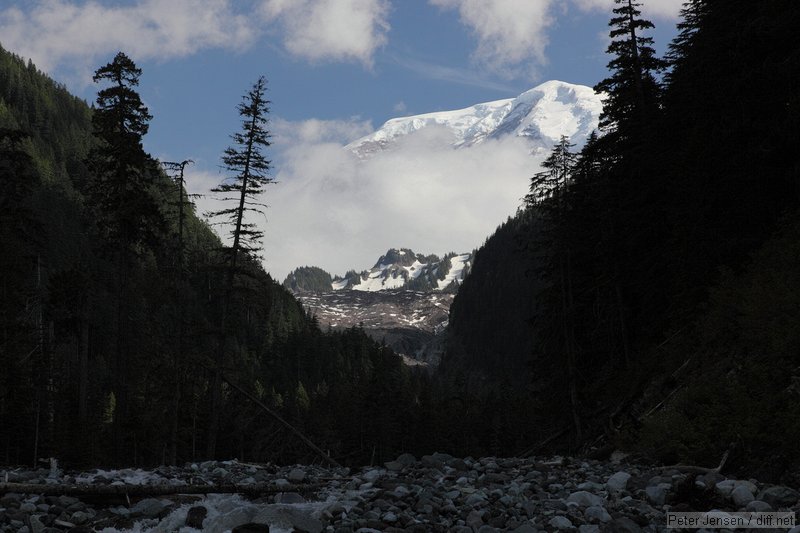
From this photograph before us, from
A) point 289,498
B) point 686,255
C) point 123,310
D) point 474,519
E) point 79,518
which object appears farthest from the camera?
point 123,310

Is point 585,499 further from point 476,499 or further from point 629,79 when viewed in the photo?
point 629,79

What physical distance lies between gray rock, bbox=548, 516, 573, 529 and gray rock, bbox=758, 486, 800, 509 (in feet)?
8.26

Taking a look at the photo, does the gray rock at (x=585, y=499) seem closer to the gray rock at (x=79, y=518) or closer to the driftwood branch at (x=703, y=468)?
the driftwood branch at (x=703, y=468)

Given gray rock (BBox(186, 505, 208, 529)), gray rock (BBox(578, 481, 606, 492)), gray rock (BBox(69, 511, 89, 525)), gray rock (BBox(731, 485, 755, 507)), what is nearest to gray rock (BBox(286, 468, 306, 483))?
gray rock (BBox(186, 505, 208, 529))

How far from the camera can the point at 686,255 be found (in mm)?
19984

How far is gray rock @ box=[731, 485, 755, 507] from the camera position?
730 cm

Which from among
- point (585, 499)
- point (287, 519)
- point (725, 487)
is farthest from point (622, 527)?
point (287, 519)

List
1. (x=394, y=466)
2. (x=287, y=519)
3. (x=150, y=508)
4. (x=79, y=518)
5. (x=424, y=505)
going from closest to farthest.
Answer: (x=287, y=519)
(x=79, y=518)
(x=424, y=505)
(x=150, y=508)
(x=394, y=466)

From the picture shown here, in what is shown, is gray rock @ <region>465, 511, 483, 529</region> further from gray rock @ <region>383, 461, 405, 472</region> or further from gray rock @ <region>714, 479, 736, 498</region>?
gray rock @ <region>383, 461, 405, 472</region>

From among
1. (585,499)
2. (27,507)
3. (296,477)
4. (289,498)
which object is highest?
(585,499)

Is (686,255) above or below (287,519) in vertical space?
above

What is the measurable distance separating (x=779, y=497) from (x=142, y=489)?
8677 mm

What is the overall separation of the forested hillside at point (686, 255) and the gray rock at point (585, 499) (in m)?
3.22

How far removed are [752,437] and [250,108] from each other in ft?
77.7
